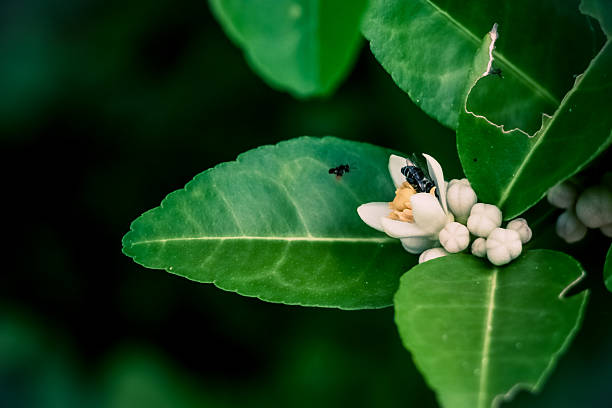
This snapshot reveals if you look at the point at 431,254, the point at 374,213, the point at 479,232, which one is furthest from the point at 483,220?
the point at 374,213

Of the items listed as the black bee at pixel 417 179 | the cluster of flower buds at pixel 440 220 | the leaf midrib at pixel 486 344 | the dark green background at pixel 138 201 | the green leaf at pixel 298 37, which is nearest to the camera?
the leaf midrib at pixel 486 344

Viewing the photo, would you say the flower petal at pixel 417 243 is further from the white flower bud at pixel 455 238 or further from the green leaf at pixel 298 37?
the green leaf at pixel 298 37

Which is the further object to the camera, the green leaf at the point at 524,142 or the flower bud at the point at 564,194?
the flower bud at the point at 564,194

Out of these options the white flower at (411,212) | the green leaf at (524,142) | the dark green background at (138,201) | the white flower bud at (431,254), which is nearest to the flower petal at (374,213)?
the white flower at (411,212)

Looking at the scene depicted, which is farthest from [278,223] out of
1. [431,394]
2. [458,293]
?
[431,394]

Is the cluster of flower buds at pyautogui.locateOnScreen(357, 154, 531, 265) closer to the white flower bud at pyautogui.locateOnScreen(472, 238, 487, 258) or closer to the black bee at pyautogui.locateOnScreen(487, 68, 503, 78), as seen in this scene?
the white flower bud at pyautogui.locateOnScreen(472, 238, 487, 258)

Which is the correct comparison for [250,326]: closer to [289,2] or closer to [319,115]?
[319,115]

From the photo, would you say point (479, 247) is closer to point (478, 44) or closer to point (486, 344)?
point (486, 344)
